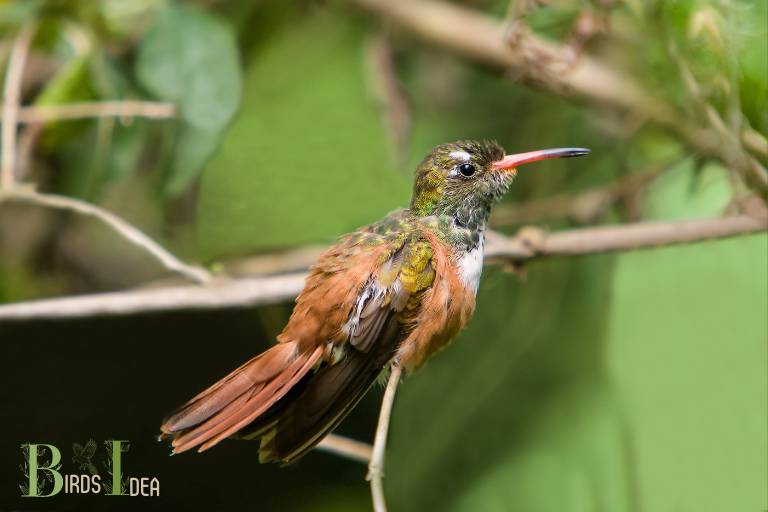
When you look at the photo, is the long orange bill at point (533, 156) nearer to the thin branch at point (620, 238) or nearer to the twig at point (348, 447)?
the thin branch at point (620, 238)

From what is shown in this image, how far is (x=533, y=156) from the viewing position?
61 centimetres

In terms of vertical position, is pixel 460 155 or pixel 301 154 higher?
pixel 301 154

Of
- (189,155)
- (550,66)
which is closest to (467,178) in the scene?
(550,66)

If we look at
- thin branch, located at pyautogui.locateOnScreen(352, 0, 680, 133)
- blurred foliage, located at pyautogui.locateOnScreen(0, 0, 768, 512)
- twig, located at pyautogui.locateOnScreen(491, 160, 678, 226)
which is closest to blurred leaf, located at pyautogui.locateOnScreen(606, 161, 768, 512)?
blurred foliage, located at pyautogui.locateOnScreen(0, 0, 768, 512)

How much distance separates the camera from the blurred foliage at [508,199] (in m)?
0.90

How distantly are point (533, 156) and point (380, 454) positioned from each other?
231 millimetres

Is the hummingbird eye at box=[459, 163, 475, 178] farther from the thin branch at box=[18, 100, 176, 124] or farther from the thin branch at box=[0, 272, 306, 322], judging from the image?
the thin branch at box=[18, 100, 176, 124]

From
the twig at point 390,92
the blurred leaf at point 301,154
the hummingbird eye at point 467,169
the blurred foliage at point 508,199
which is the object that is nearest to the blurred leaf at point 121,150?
the blurred foliage at point 508,199

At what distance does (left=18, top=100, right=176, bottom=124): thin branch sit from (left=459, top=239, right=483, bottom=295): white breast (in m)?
0.59

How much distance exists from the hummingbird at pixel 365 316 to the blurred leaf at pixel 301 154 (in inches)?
9.9

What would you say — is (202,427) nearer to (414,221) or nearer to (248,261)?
(414,221)

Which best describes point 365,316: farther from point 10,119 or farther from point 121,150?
point 121,150

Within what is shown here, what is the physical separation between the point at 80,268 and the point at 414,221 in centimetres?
116

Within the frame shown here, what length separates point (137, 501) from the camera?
799mm
